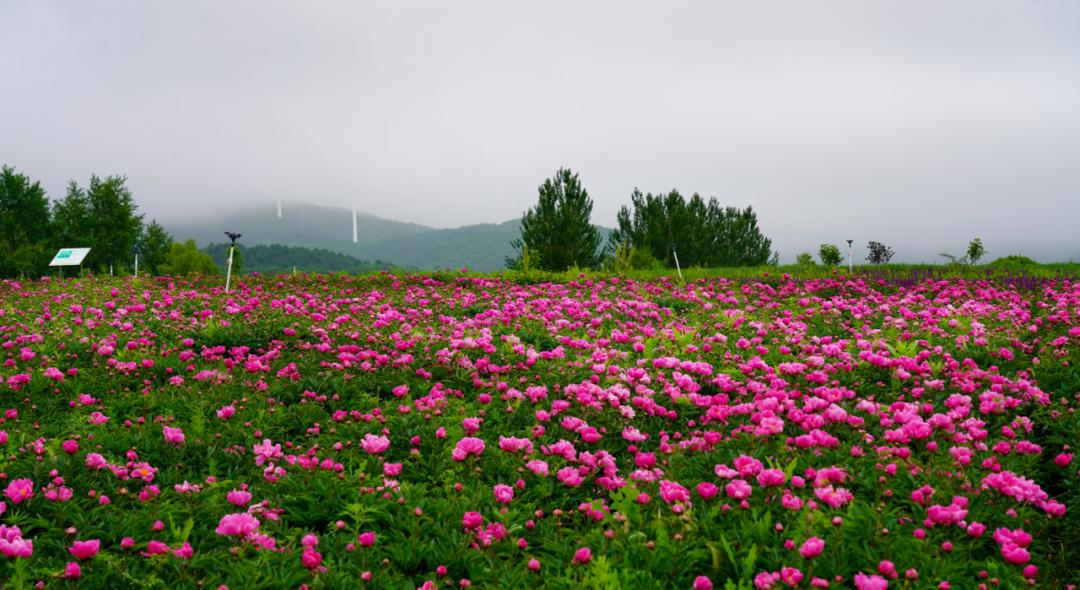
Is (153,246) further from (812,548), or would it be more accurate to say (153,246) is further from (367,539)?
(812,548)

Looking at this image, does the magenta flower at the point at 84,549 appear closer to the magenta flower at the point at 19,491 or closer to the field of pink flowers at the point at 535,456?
the field of pink flowers at the point at 535,456

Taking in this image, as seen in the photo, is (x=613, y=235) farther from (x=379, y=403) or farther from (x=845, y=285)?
(x=379, y=403)

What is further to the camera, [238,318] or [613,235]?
[613,235]

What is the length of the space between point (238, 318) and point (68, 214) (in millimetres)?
48195

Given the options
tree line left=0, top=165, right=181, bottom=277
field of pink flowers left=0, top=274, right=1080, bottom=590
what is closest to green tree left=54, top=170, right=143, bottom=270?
tree line left=0, top=165, right=181, bottom=277

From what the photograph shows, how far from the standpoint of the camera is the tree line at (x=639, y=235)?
3033cm

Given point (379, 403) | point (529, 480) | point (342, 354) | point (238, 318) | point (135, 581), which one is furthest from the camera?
point (238, 318)

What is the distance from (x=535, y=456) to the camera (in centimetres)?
413

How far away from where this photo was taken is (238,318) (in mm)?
7887

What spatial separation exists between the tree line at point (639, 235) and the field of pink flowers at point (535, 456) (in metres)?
Result: 12.2

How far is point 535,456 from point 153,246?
61.6 metres

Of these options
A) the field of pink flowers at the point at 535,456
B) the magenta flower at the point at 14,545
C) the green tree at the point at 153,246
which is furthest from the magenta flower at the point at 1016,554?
the green tree at the point at 153,246

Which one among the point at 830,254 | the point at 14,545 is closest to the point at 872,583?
the point at 14,545

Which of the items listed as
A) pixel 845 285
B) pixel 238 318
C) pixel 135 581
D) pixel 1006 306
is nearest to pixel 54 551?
pixel 135 581
